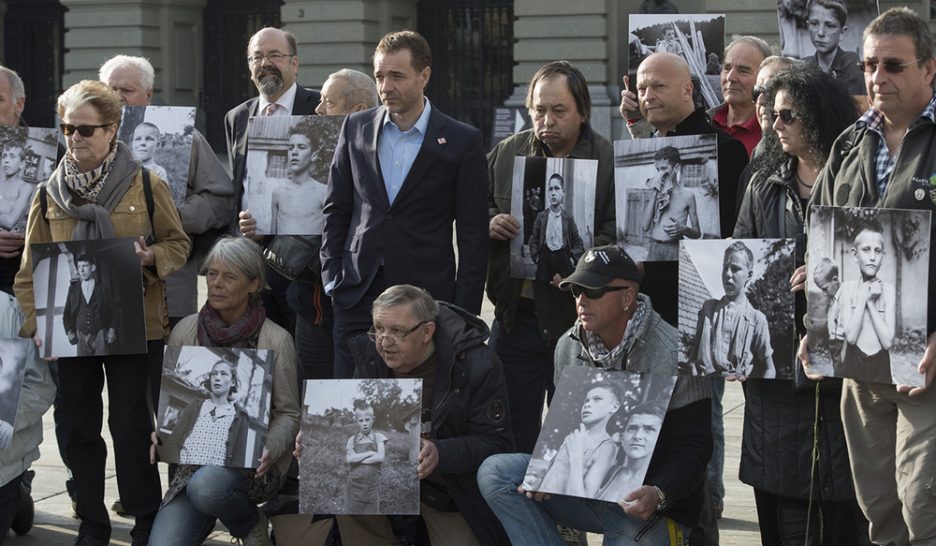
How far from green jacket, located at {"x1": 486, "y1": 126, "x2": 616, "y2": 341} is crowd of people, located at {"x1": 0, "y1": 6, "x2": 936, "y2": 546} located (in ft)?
0.04

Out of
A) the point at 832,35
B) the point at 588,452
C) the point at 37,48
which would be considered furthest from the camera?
the point at 37,48

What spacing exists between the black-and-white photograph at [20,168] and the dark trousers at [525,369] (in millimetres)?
2108

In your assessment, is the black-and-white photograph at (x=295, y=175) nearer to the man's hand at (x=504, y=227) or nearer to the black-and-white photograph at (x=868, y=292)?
the man's hand at (x=504, y=227)

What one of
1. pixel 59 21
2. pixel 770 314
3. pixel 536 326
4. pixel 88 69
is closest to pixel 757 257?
pixel 770 314

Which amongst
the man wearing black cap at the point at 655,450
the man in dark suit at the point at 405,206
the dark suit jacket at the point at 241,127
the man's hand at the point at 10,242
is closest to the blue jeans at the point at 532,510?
the man wearing black cap at the point at 655,450

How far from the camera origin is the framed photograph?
18.4ft

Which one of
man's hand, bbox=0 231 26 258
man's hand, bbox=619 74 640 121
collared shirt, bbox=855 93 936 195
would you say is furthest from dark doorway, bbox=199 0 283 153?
collared shirt, bbox=855 93 936 195

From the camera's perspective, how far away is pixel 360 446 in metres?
5.17

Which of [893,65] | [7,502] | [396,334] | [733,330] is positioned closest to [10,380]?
[7,502]

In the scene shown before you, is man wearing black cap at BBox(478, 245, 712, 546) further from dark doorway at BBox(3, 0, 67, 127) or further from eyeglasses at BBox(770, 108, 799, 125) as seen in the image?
dark doorway at BBox(3, 0, 67, 127)

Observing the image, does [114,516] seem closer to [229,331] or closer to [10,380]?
[10,380]

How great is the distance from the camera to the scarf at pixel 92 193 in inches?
229

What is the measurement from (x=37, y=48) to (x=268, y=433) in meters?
25.7

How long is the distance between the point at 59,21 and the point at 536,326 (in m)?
25.4
